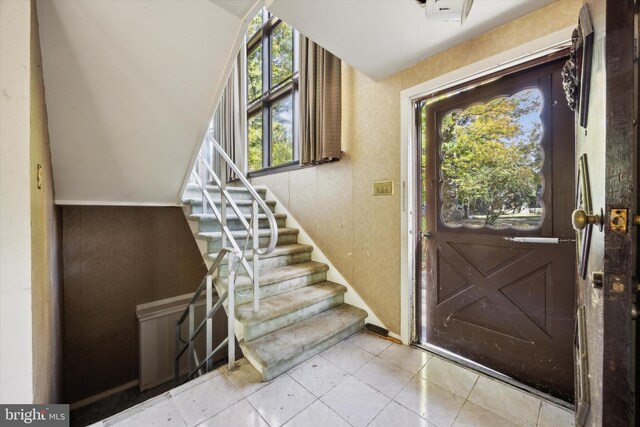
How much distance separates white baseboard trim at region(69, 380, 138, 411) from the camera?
2.80 metres

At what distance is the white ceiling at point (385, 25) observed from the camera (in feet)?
4.49

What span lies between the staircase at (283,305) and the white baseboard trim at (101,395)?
237 centimetres

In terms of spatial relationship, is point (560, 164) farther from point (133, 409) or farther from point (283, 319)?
point (133, 409)

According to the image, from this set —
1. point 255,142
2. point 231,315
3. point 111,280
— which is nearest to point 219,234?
point 231,315

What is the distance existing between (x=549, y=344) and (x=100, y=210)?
423 centimetres

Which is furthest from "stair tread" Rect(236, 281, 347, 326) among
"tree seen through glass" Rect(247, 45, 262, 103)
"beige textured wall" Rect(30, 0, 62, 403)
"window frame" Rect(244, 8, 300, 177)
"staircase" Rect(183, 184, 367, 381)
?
"tree seen through glass" Rect(247, 45, 262, 103)

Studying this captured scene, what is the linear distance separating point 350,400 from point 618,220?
4.84ft

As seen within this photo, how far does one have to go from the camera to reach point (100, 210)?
288 centimetres

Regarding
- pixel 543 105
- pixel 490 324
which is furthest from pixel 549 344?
pixel 543 105

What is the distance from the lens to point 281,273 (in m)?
2.33

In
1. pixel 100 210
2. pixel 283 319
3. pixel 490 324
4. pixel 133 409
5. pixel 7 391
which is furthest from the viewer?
pixel 100 210

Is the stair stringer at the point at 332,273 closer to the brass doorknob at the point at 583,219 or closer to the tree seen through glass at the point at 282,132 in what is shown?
the tree seen through glass at the point at 282,132

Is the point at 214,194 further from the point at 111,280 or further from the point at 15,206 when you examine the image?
the point at 15,206

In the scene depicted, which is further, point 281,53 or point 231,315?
point 281,53
